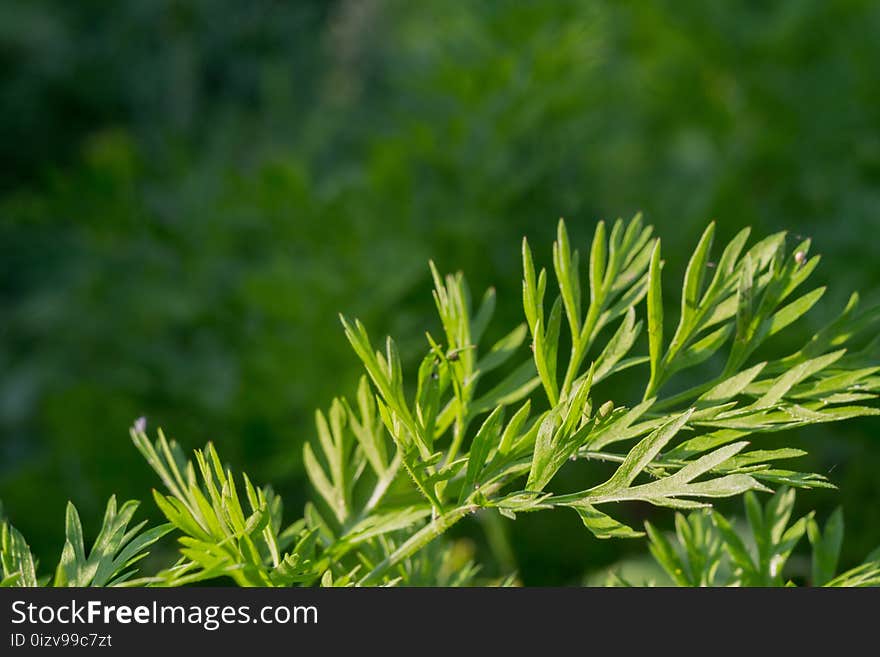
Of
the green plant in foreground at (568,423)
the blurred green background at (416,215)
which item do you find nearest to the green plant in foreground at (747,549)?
the green plant in foreground at (568,423)

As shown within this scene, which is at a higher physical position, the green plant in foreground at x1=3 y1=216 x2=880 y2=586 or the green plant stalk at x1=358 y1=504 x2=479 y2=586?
the green plant in foreground at x1=3 y1=216 x2=880 y2=586

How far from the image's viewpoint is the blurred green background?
926 mm

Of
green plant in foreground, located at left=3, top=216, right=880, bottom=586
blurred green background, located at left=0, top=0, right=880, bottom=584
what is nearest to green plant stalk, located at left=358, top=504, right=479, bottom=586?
green plant in foreground, located at left=3, top=216, right=880, bottom=586

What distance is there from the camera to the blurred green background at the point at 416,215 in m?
0.93

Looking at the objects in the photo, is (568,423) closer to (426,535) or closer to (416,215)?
(426,535)

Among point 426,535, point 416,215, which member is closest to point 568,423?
point 426,535

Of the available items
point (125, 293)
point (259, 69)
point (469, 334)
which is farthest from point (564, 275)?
point (259, 69)

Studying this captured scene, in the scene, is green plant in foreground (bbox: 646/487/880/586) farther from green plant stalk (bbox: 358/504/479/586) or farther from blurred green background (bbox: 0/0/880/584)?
blurred green background (bbox: 0/0/880/584)

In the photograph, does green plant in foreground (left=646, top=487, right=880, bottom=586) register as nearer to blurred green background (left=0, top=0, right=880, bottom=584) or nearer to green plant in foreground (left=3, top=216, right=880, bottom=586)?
green plant in foreground (left=3, top=216, right=880, bottom=586)

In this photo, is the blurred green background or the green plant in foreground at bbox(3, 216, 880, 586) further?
the blurred green background

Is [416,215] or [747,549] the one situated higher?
[416,215]

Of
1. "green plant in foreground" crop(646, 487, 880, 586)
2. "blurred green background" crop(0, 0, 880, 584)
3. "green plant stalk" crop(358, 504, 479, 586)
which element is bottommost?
"green plant stalk" crop(358, 504, 479, 586)

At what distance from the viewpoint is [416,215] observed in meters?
0.99

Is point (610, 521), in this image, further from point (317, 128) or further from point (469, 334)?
point (317, 128)
